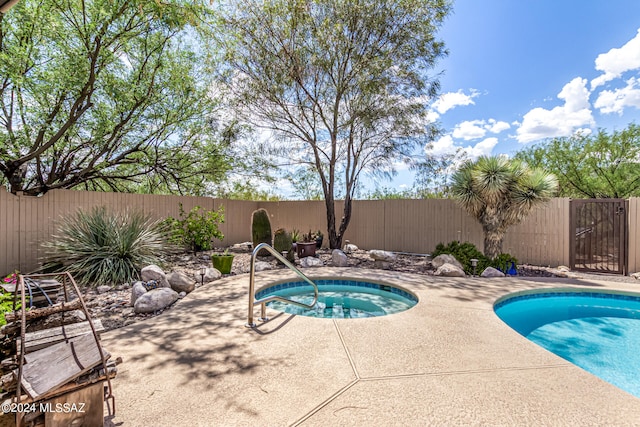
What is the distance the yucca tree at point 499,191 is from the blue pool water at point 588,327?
1920 mm

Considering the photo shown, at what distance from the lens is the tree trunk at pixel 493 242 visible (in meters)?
6.68

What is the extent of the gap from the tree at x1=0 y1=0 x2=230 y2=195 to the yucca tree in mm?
6247

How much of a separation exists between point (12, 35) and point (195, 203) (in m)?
5.28

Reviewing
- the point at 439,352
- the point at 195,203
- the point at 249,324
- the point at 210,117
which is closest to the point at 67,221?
the point at 195,203

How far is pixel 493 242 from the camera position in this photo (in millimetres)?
6730

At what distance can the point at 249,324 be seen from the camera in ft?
10.6

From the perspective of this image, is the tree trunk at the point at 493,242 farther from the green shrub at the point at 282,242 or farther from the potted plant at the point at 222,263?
the potted plant at the point at 222,263

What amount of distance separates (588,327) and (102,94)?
10526 millimetres

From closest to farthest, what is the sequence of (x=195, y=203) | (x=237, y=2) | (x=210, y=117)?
(x=237, y=2) → (x=210, y=117) → (x=195, y=203)

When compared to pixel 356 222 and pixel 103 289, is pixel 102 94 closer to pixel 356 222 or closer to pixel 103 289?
pixel 103 289

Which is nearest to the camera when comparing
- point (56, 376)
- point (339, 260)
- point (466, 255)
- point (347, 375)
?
point (56, 376)

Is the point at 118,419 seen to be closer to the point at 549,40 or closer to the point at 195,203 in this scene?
the point at 195,203


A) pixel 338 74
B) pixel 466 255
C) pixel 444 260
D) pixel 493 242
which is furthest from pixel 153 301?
pixel 493 242

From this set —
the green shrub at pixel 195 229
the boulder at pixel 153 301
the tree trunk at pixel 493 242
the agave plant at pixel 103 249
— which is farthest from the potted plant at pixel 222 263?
the tree trunk at pixel 493 242
